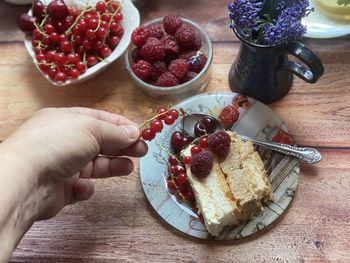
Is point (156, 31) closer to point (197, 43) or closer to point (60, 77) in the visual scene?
point (197, 43)

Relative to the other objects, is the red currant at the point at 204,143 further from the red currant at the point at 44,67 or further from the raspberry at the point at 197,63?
the red currant at the point at 44,67

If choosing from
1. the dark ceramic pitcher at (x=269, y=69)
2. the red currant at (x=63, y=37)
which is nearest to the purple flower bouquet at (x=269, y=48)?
the dark ceramic pitcher at (x=269, y=69)

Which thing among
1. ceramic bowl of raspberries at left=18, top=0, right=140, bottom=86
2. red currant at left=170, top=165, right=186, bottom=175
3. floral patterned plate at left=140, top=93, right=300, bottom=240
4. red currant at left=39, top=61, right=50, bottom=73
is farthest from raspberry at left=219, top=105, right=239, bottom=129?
red currant at left=39, top=61, right=50, bottom=73

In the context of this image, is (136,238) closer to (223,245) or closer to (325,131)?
(223,245)

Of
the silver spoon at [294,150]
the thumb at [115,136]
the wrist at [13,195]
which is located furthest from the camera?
the silver spoon at [294,150]

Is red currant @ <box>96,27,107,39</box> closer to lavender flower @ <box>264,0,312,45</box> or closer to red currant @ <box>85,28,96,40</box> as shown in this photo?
red currant @ <box>85,28,96,40</box>

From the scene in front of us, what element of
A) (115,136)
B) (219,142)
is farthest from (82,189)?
(219,142)
